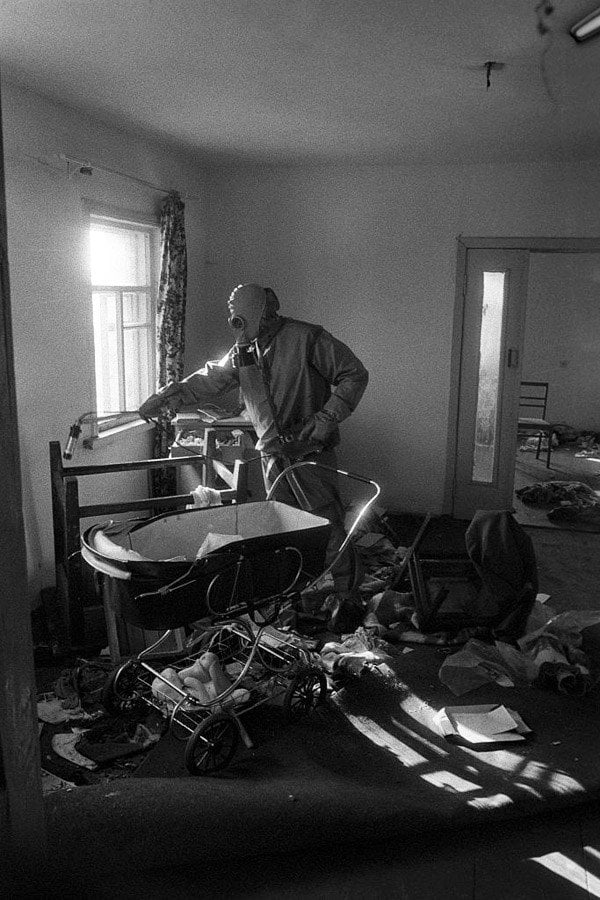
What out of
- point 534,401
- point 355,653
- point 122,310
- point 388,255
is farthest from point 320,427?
point 534,401

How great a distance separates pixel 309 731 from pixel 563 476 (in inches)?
216

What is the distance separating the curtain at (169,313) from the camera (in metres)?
5.63

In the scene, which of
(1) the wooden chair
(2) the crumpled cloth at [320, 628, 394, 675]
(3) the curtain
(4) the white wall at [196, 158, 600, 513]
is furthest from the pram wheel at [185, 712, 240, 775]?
(1) the wooden chair

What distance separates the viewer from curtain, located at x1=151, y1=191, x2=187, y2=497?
18.5 ft

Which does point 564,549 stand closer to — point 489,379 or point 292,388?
point 489,379

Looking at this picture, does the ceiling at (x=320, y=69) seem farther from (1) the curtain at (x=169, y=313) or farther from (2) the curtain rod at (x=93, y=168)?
(1) the curtain at (x=169, y=313)

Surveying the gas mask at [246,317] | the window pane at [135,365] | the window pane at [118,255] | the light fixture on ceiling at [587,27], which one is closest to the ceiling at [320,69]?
the light fixture on ceiling at [587,27]

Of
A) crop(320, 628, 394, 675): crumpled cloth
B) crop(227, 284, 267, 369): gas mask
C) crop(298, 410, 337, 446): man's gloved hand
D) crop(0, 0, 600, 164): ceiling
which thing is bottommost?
crop(320, 628, 394, 675): crumpled cloth

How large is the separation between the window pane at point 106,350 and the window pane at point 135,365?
18 centimetres

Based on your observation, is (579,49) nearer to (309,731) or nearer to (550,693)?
(550,693)

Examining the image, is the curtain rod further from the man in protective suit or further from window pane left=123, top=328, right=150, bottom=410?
the man in protective suit

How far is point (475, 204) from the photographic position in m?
6.19

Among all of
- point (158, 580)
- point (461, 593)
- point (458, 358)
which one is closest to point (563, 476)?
point (458, 358)

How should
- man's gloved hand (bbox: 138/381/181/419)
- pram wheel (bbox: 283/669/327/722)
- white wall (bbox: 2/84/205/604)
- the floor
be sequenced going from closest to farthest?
pram wheel (bbox: 283/669/327/722)
man's gloved hand (bbox: 138/381/181/419)
white wall (bbox: 2/84/205/604)
the floor
